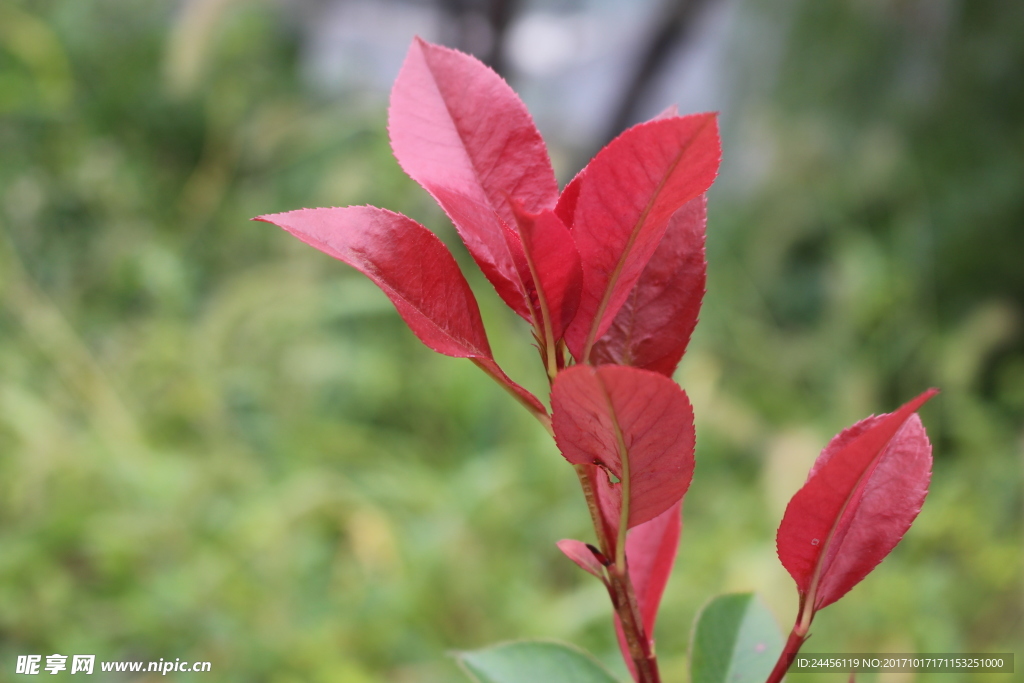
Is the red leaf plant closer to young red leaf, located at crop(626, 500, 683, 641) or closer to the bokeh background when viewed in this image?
young red leaf, located at crop(626, 500, 683, 641)

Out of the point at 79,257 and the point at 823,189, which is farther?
the point at 823,189

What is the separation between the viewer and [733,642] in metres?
0.26

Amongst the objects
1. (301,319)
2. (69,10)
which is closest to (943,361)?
(301,319)

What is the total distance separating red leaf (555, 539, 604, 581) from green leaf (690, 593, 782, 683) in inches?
2.7

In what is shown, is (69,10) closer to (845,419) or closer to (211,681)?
(211,681)

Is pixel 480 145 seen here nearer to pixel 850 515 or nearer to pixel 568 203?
pixel 568 203

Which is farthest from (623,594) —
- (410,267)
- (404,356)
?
(404,356)

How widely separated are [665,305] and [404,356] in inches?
56.3

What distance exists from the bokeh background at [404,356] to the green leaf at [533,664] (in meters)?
0.51

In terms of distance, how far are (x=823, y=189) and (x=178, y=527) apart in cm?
182

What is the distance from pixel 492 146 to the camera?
0.22m

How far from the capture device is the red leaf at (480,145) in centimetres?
21

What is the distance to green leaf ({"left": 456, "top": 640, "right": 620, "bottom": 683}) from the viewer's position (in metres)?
0.24

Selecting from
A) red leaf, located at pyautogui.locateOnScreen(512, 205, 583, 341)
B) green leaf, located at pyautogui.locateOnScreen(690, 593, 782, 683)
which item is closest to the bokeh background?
green leaf, located at pyautogui.locateOnScreen(690, 593, 782, 683)
